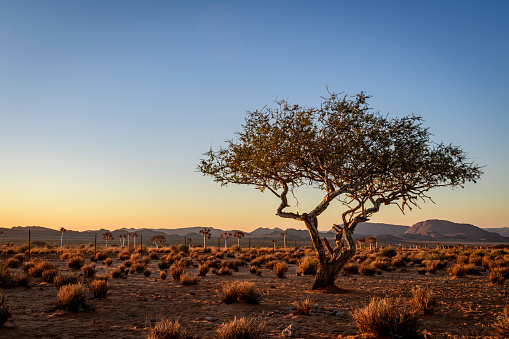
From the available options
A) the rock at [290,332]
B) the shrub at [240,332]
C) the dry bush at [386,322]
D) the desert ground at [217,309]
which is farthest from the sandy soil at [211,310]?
the shrub at [240,332]

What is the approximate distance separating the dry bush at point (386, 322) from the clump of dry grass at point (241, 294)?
17.7 feet

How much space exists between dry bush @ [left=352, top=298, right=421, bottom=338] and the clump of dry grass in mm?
5407

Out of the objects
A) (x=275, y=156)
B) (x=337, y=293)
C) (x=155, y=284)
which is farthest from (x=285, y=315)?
(x=155, y=284)

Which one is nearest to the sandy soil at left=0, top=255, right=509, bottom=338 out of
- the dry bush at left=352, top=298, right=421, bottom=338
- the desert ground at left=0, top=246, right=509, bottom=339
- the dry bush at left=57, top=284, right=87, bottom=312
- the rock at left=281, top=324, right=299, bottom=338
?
the desert ground at left=0, top=246, right=509, bottom=339

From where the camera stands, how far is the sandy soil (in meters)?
10.0

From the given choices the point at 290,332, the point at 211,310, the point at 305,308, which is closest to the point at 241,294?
the point at 211,310

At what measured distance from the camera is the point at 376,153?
16.3 m

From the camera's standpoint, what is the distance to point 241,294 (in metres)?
14.1

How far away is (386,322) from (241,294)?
21.6 ft

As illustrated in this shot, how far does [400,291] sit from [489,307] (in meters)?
4.82

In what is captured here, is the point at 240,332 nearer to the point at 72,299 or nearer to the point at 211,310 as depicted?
the point at 211,310

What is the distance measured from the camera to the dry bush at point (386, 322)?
8.72m

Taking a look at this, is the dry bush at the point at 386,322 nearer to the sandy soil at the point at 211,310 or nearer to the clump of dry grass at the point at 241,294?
the sandy soil at the point at 211,310

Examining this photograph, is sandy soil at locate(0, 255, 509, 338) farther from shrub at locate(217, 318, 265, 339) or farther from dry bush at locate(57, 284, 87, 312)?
shrub at locate(217, 318, 265, 339)
